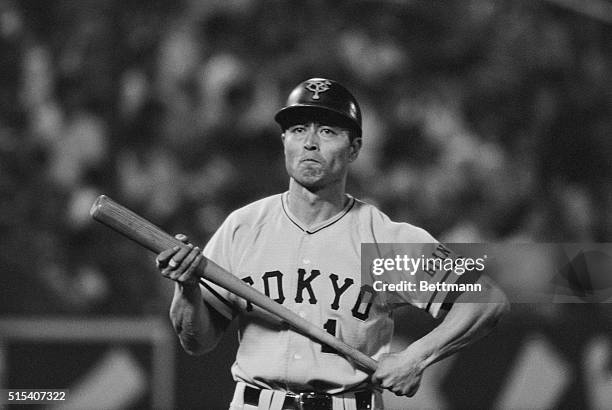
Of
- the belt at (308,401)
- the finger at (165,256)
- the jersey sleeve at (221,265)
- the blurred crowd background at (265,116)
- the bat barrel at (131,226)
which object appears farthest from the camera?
the blurred crowd background at (265,116)

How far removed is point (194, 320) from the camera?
2748 millimetres

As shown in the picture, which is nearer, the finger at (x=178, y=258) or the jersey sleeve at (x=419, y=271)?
the finger at (x=178, y=258)

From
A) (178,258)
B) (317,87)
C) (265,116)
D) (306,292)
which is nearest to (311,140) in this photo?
(317,87)

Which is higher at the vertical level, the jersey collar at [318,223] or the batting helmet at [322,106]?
the batting helmet at [322,106]

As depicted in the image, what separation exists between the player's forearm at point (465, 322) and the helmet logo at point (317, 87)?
72cm

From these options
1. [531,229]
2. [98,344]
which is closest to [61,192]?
[98,344]

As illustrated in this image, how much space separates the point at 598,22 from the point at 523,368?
109 inches

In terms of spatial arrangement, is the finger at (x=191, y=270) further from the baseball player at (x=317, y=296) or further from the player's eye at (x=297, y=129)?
the player's eye at (x=297, y=129)

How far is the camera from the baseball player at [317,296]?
273 centimetres

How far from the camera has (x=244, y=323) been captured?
2.86 meters

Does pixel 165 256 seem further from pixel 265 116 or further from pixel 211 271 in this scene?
pixel 265 116

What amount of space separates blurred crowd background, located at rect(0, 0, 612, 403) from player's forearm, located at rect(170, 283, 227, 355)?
260 centimetres

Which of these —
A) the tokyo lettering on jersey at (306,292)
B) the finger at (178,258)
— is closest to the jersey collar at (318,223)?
the tokyo lettering on jersey at (306,292)

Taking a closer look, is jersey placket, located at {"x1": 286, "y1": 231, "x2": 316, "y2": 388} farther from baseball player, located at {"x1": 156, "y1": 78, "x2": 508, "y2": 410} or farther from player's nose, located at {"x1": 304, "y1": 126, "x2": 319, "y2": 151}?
player's nose, located at {"x1": 304, "y1": 126, "x2": 319, "y2": 151}
